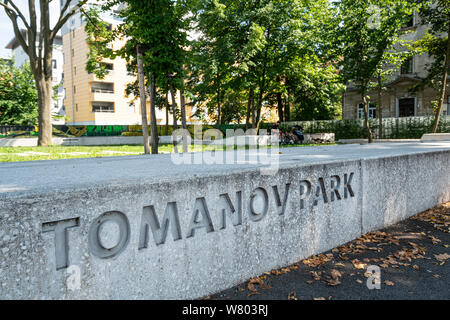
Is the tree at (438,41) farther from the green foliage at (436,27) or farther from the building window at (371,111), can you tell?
the building window at (371,111)

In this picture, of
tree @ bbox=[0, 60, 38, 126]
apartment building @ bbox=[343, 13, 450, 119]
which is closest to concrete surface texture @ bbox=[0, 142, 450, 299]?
apartment building @ bbox=[343, 13, 450, 119]

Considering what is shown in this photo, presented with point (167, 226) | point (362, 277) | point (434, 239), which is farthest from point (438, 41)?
point (167, 226)

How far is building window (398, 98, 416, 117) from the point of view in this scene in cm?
3288

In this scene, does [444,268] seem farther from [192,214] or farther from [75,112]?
[75,112]

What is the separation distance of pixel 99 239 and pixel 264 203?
162cm

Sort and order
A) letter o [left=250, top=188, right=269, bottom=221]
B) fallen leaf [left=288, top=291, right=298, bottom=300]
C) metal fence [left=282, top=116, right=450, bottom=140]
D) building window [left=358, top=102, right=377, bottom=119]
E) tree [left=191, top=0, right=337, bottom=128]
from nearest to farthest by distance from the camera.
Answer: fallen leaf [left=288, top=291, right=298, bottom=300], letter o [left=250, top=188, right=269, bottom=221], tree [left=191, top=0, right=337, bottom=128], metal fence [left=282, top=116, right=450, bottom=140], building window [left=358, top=102, right=377, bottom=119]

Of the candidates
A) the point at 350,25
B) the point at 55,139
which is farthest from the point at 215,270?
the point at 55,139

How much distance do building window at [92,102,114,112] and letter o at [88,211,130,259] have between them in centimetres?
4753

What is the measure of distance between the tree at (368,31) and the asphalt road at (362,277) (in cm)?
1556

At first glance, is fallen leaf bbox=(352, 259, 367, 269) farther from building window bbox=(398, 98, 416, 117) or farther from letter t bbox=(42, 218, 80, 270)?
building window bbox=(398, 98, 416, 117)

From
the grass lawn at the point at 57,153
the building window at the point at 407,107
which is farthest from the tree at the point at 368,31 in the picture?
the building window at the point at 407,107

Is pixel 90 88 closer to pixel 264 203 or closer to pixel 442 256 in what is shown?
pixel 264 203

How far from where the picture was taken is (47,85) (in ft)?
66.2

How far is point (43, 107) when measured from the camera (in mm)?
20062
